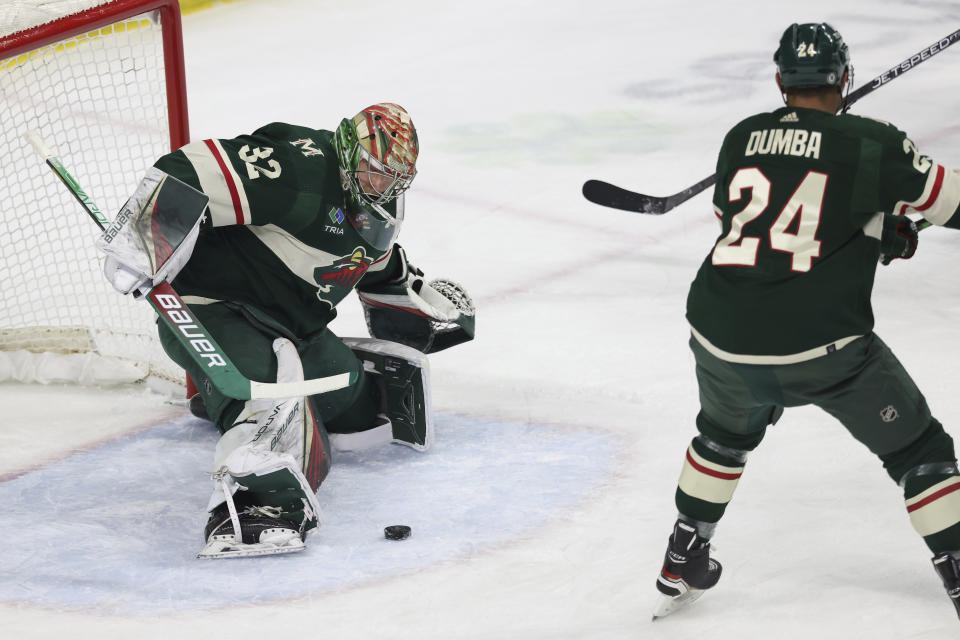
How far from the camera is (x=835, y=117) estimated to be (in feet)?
6.57

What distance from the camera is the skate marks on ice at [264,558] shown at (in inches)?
96.9

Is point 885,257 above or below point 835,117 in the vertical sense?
below

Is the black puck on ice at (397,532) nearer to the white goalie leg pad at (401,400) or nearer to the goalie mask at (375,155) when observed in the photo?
the white goalie leg pad at (401,400)

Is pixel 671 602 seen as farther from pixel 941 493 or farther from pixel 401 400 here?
pixel 401 400

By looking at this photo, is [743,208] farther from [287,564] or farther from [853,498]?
[287,564]

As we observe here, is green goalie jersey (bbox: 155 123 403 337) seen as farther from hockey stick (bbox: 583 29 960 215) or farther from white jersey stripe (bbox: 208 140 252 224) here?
hockey stick (bbox: 583 29 960 215)

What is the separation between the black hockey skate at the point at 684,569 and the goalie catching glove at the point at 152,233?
111cm

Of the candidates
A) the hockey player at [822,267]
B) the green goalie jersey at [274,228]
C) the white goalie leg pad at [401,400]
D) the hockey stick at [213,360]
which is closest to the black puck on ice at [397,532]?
the hockey stick at [213,360]

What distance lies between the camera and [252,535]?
8.43 ft

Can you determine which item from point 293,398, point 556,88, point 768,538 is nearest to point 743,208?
point 768,538

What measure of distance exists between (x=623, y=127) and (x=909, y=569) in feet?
11.0

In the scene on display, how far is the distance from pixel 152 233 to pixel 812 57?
130 centimetres

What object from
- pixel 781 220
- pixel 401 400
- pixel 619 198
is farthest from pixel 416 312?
pixel 781 220

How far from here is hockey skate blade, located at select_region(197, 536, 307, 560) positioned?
8.38ft
